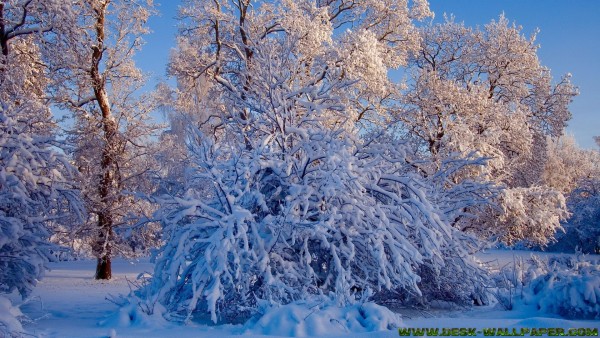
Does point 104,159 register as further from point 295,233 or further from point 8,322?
A: point 8,322

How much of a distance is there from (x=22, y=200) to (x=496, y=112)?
14193 millimetres

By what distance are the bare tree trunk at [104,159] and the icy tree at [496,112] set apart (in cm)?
877

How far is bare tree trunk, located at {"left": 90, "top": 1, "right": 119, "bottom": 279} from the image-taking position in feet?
47.4

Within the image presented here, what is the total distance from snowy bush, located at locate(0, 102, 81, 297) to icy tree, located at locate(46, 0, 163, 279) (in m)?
5.53

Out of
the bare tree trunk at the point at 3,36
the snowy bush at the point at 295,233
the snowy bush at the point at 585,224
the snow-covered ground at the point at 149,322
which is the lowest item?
the snow-covered ground at the point at 149,322

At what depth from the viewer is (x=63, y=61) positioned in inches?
505

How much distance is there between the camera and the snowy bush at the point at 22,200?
7.36 m

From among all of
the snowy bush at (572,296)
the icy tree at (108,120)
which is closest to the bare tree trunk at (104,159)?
the icy tree at (108,120)

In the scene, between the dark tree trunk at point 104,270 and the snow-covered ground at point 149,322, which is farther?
the dark tree trunk at point 104,270

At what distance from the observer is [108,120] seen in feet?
48.4

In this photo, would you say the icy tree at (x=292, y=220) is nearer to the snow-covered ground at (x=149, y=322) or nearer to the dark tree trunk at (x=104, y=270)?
the snow-covered ground at (x=149, y=322)

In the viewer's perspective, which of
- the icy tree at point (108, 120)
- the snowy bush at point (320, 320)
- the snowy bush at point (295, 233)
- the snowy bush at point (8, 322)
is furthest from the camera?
the icy tree at point (108, 120)

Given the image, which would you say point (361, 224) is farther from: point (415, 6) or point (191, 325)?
point (415, 6)

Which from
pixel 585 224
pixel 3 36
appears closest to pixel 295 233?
pixel 3 36
